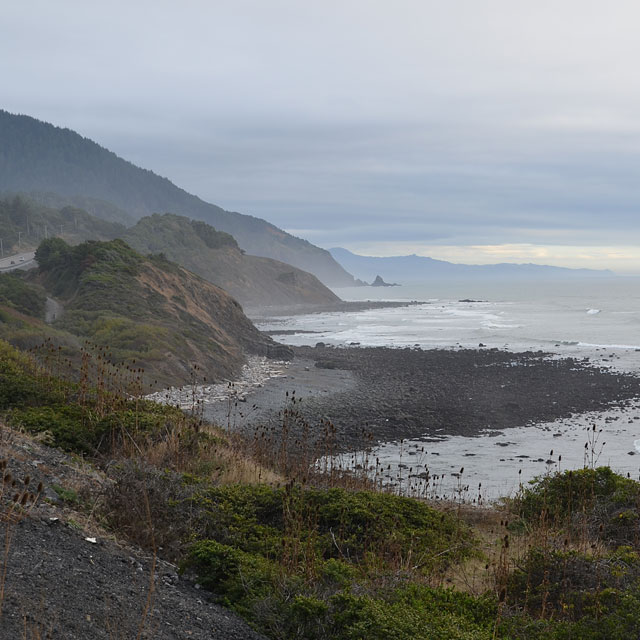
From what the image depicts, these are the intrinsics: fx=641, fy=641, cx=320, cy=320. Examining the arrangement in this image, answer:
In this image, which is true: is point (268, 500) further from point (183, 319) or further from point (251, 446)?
point (183, 319)

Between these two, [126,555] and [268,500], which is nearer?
[126,555]

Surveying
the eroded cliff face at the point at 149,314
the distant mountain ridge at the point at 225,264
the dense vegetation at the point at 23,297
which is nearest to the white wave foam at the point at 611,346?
the eroded cliff face at the point at 149,314

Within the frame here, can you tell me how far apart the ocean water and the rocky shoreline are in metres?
1.26

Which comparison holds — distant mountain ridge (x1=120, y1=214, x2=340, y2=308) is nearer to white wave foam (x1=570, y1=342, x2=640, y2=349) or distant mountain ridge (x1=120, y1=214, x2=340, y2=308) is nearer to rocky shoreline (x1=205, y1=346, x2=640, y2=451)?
white wave foam (x1=570, y1=342, x2=640, y2=349)

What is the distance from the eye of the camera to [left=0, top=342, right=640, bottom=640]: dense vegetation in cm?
443

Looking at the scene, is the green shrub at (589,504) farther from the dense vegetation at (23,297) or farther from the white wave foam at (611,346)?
the white wave foam at (611,346)

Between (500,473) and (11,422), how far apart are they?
1304 cm

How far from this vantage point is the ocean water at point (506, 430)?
54.7 ft

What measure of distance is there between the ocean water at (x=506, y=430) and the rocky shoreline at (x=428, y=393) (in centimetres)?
126

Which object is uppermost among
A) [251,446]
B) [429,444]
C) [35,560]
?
[35,560]

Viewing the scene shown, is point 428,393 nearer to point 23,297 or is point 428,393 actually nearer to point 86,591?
point 23,297

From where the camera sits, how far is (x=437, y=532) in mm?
7066

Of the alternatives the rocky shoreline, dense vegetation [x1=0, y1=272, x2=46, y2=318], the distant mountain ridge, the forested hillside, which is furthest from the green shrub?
the distant mountain ridge

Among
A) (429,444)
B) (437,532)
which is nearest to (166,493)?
(437,532)
